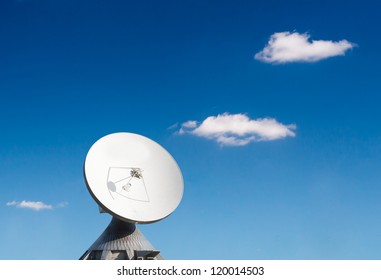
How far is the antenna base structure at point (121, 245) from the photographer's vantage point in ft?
190

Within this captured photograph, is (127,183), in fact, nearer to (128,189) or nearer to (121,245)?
(128,189)

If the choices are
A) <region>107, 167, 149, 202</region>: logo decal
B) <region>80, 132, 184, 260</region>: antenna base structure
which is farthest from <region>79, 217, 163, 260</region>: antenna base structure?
<region>107, 167, 149, 202</region>: logo decal

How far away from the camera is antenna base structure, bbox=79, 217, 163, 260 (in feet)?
190

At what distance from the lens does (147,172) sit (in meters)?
60.9

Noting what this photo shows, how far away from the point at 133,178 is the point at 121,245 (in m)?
6.93

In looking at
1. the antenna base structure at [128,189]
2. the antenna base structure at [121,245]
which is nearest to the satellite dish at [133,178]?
the antenna base structure at [128,189]

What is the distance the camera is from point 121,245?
58156mm

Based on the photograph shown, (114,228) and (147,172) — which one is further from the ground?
(147,172)

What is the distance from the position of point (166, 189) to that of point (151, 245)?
20.2 feet

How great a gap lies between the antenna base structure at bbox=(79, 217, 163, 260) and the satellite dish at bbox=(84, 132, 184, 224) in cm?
374

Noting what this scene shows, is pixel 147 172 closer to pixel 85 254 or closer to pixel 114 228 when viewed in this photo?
pixel 114 228
